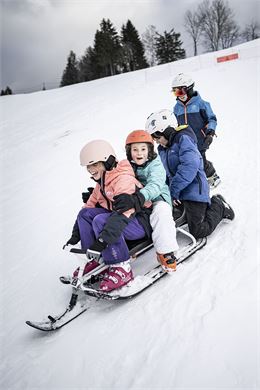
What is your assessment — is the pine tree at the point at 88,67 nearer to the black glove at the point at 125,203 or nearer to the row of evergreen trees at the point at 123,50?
the row of evergreen trees at the point at 123,50

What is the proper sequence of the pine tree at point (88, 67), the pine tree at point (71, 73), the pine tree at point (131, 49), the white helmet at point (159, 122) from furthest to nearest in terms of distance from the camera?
the pine tree at point (71, 73) < the pine tree at point (88, 67) < the pine tree at point (131, 49) < the white helmet at point (159, 122)

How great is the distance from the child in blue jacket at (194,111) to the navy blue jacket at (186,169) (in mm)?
1395

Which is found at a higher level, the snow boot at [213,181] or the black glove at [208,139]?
the black glove at [208,139]

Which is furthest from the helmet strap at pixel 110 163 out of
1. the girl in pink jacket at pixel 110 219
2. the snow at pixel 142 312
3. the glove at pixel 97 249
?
the snow at pixel 142 312

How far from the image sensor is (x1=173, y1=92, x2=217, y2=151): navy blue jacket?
17.2ft

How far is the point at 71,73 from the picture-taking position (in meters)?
57.8

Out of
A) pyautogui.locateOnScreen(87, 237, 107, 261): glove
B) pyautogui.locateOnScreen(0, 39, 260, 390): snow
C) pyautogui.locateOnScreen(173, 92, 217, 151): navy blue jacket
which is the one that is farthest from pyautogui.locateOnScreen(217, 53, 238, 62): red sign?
pyautogui.locateOnScreen(87, 237, 107, 261): glove

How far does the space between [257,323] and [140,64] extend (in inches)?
2057

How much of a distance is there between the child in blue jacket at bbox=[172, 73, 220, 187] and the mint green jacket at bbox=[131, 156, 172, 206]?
6.74ft

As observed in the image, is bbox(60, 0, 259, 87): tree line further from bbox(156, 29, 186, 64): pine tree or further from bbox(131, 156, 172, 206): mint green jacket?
bbox(131, 156, 172, 206): mint green jacket

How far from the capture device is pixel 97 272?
124 inches

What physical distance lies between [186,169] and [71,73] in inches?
2342

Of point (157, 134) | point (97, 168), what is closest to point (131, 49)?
point (157, 134)

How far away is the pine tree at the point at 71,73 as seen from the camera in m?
57.8
